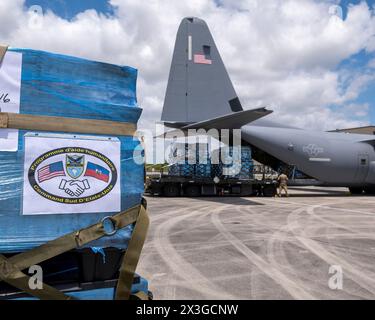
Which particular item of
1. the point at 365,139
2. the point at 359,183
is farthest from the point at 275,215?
the point at 365,139

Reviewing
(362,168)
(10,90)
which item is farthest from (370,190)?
(10,90)

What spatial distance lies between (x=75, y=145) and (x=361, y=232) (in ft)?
29.8

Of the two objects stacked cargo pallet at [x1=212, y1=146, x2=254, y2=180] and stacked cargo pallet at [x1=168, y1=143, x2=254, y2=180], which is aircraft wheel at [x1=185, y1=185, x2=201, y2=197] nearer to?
stacked cargo pallet at [x1=168, y1=143, x2=254, y2=180]

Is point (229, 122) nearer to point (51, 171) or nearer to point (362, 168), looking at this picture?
point (362, 168)

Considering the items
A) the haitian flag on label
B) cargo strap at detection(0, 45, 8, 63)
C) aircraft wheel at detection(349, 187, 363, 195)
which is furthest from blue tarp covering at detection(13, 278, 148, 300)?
aircraft wheel at detection(349, 187, 363, 195)

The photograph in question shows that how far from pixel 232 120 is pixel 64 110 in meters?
16.1

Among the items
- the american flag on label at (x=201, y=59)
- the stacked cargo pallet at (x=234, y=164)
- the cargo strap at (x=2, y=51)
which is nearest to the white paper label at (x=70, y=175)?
the cargo strap at (x=2, y=51)

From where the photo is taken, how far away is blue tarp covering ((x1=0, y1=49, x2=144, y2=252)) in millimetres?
2740

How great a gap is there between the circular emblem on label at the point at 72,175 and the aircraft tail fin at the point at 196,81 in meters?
17.4

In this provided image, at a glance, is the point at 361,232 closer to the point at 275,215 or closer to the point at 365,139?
the point at 275,215

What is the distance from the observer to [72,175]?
297 cm

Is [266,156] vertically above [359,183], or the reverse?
[266,156]

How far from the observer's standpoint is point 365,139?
25.0 meters

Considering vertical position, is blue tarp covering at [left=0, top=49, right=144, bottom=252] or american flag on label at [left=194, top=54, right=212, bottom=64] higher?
american flag on label at [left=194, top=54, right=212, bottom=64]
